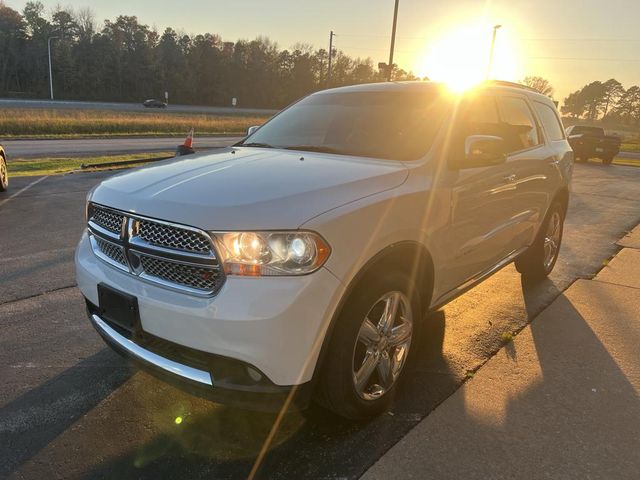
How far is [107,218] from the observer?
2.78 meters

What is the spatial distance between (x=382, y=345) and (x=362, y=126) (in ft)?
5.63

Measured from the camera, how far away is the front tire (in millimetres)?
2469

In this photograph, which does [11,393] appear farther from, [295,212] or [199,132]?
[199,132]

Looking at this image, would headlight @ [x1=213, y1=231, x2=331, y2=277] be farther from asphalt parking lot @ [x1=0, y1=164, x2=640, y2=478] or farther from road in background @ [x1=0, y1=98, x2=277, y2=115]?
road in background @ [x1=0, y1=98, x2=277, y2=115]

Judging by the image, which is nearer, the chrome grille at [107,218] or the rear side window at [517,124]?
the chrome grille at [107,218]

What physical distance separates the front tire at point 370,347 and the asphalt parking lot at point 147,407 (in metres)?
0.18

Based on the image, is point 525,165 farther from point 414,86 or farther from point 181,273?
point 181,273

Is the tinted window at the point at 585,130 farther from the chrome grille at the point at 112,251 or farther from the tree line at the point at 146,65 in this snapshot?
the tree line at the point at 146,65

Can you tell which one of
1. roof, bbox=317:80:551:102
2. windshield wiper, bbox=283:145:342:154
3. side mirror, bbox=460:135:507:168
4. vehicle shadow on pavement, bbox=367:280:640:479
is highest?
roof, bbox=317:80:551:102

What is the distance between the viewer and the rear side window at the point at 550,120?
16.7ft

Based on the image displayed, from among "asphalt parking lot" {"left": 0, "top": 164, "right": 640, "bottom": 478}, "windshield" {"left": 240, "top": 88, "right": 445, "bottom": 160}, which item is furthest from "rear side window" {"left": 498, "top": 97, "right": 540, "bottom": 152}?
"asphalt parking lot" {"left": 0, "top": 164, "right": 640, "bottom": 478}

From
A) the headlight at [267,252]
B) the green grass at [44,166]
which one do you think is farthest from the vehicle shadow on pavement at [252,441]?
the green grass at [44,166]

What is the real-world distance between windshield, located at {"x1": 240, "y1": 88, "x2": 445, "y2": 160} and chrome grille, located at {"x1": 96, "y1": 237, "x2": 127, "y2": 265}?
1.50m

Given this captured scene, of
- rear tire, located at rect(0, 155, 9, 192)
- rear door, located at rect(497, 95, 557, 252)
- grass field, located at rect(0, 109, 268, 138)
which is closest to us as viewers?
rear door, located at rect(497, 95, 557, 252)
